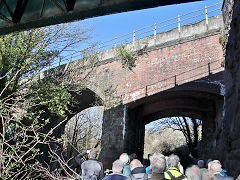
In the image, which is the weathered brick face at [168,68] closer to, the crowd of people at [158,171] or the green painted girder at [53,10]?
the crowd of people at [158,171]

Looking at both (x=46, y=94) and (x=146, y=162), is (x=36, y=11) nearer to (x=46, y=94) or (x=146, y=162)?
(x=46, y=94)

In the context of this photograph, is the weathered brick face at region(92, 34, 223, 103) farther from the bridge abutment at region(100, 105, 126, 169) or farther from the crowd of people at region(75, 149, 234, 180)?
the crowd of people at region(75, 149, 234, 180)

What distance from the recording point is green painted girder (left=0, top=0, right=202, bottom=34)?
10.0ft

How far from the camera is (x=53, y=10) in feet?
12.0

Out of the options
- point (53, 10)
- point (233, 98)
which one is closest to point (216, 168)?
point (233, 98)

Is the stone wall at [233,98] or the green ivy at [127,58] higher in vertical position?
the green ivy at [127,58]

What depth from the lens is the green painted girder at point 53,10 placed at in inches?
120

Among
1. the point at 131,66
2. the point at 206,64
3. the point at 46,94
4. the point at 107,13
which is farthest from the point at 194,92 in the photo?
the point at 107,13

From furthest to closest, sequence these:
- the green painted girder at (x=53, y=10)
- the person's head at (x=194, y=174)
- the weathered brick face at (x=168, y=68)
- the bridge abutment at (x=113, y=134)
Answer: the bridge abutment at (x=113, y=134) → the weathered brick face at (x=168, y=68) → the person's head at (x=194, y=174) → the green painted girder at (x=53, y=10)

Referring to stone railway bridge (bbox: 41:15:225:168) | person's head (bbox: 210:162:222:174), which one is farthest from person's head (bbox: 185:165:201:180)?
stone railway bridge (bbox: 41:15:225:168)

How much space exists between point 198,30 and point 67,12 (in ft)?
25.8

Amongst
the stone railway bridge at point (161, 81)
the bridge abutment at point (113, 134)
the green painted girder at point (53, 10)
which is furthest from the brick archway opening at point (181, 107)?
the green painted girder at point (53, 10)

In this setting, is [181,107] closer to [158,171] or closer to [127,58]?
[127,58]

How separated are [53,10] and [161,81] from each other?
7192 millimetres
